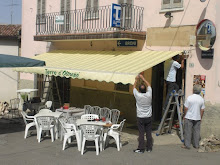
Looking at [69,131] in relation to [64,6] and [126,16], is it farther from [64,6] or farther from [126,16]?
[64,6]

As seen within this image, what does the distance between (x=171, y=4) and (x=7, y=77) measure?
41.8ft

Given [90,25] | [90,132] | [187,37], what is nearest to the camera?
[90,132]

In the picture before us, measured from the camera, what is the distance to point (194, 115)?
9969 mm

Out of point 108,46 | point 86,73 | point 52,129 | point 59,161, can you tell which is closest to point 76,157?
point 59,161

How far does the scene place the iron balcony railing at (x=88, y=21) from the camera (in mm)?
13352

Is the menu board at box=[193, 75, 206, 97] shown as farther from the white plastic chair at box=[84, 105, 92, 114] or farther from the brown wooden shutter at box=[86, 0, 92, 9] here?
the brown wooden shutter at box=[86, 0, 92, 9]

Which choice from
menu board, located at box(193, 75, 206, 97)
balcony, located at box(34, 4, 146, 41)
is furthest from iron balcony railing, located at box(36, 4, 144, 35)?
menu board, located at box(193, 75, 206, 97)

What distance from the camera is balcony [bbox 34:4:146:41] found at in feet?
43.0

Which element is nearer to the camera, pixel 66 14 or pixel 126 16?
pixel 126 16

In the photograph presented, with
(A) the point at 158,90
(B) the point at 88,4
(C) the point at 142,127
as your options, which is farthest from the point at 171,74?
(B) the point at 88,4

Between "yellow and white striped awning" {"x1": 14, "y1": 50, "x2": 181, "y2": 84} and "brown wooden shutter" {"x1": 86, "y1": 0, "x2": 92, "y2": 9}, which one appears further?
"brown wooden shutter" {"x1": 86, "y1": 0, "x2": 92, "y2": 9}

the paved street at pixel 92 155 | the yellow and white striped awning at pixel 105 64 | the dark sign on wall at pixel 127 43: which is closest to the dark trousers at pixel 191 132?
the paved street at pixel 92 155

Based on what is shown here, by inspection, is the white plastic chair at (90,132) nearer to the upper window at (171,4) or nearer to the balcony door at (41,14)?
the upper window at (171,4)

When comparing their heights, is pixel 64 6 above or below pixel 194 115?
above
